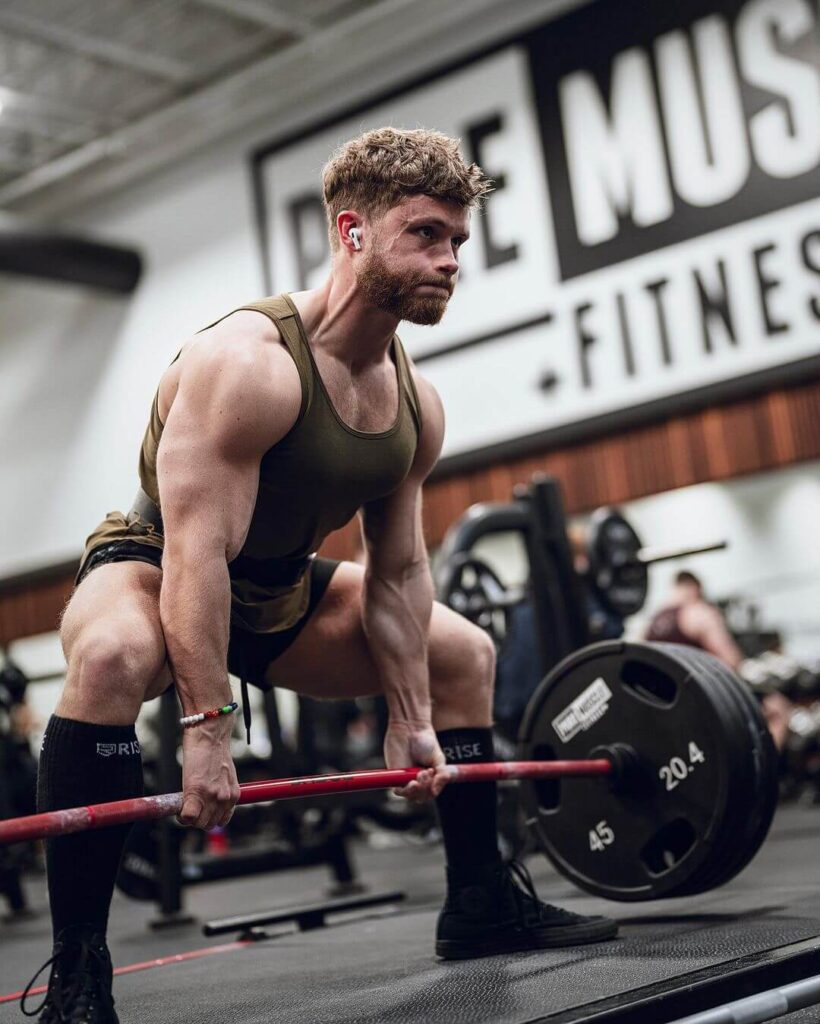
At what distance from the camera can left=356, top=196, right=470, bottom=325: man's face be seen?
5.74 ft

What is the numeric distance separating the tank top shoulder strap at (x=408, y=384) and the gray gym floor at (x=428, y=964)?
809mm

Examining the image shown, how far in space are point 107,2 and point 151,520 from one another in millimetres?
5888

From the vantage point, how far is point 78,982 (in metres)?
1.48

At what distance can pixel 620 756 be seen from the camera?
87.2 inches

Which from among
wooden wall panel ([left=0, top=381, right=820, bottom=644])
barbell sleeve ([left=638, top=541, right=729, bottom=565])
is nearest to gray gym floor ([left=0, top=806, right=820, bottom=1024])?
barbell sleeve ([left=638, top=541, right=729, bottom=565])

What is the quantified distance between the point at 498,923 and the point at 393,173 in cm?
115

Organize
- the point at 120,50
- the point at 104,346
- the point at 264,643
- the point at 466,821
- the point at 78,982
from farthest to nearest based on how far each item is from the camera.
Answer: the point at 104,346 → the point at 120,50 → the point at 466,821 → the point at 264,643 → the point at 78,982

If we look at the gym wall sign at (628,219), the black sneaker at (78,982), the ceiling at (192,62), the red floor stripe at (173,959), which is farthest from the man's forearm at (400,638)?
the ceiling at (192,62)

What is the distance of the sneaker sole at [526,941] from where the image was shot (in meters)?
2.00

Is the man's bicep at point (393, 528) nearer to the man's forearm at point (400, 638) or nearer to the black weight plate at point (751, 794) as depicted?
the man's forearm at point (400, 638)

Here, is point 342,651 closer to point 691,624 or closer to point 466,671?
point 466,671

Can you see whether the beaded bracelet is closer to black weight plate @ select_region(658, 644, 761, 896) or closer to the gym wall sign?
black weight plate @ select_region(658, 644, 761, 896)

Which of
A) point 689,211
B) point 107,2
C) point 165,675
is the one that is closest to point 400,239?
point 165,675

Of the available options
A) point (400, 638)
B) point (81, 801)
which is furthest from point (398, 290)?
point (81, 801)
